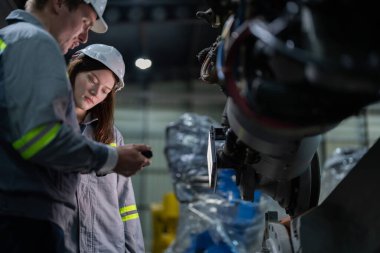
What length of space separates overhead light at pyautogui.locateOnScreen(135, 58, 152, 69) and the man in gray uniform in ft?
22.2

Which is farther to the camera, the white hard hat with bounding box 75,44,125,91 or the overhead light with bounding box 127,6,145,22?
the overhead light with bounding box 127,6,145,22

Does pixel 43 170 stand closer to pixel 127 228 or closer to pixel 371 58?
pixel 371 58

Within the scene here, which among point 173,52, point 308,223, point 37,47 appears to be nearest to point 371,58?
point 308,223

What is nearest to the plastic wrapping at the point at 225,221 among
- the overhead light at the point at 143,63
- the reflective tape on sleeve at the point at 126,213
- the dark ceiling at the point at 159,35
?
the reflective tape on sleeve at the point at 126,213

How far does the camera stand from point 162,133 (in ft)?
32.2

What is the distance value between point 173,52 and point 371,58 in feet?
25.2

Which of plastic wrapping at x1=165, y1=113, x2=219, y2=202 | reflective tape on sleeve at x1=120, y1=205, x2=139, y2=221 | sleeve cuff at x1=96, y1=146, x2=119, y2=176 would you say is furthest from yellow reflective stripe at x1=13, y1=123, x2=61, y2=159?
plastic wrapping at x1=165, y1=113, x2=219, y2=202

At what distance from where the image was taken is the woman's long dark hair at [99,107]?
2.39m

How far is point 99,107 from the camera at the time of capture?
97.0 inches

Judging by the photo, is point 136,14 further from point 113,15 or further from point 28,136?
point 28,136

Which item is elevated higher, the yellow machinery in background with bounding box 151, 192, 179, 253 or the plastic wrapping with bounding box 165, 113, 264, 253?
the plastic wrapping with bounding box 165, 113, 264, 253

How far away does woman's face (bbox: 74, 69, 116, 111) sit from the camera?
231cm

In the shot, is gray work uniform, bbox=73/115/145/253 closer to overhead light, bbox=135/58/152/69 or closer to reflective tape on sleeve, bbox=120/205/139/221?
reflective tape on sleeve, bbox=120/205/139/221

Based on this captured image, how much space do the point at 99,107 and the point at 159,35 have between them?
18.5 ft
